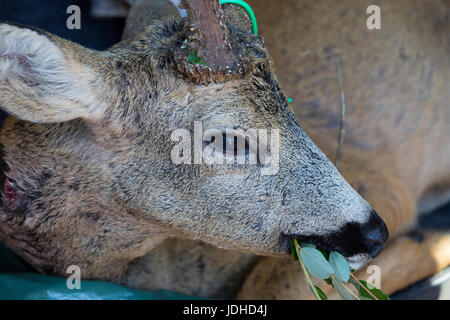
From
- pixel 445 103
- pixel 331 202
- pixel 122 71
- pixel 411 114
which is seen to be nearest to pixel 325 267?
pixel 331 202

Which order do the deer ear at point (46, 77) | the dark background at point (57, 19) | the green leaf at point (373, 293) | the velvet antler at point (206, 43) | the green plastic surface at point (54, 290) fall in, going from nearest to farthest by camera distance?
the deer ear at point (46, 77) → the velvet antler at point (206, 43) → the green leaf at point (373, 293) → the green plastic surface at point (54, 290) → the dark background at point (57, 19)

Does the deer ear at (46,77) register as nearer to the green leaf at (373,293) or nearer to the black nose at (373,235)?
the black nose at (373,235)

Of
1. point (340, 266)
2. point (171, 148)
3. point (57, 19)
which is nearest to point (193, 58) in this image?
point (171, 148)

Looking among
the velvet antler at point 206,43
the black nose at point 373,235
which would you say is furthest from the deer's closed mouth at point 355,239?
the velvet antler at point 206,43

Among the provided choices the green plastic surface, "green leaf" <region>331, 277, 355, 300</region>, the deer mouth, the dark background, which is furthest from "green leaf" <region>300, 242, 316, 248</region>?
the dark background

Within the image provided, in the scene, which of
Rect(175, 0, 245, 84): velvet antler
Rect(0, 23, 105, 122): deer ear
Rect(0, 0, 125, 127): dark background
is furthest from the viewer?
Rect(0, 0, 125, 127): dark background

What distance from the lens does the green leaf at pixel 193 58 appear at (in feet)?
8.25

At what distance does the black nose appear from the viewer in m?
2.62

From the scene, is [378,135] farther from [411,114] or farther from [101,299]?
[101,299]

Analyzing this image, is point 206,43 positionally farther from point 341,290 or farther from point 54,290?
point 54,290

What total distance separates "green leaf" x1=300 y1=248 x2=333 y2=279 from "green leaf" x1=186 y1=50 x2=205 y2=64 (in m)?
0.95

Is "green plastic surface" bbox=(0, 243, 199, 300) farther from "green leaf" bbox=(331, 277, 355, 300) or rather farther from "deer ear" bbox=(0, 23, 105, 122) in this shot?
"green leaf" bbox=(331, 277, 355, 300)

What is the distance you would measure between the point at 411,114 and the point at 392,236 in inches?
35.6

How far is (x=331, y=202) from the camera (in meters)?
2.62
